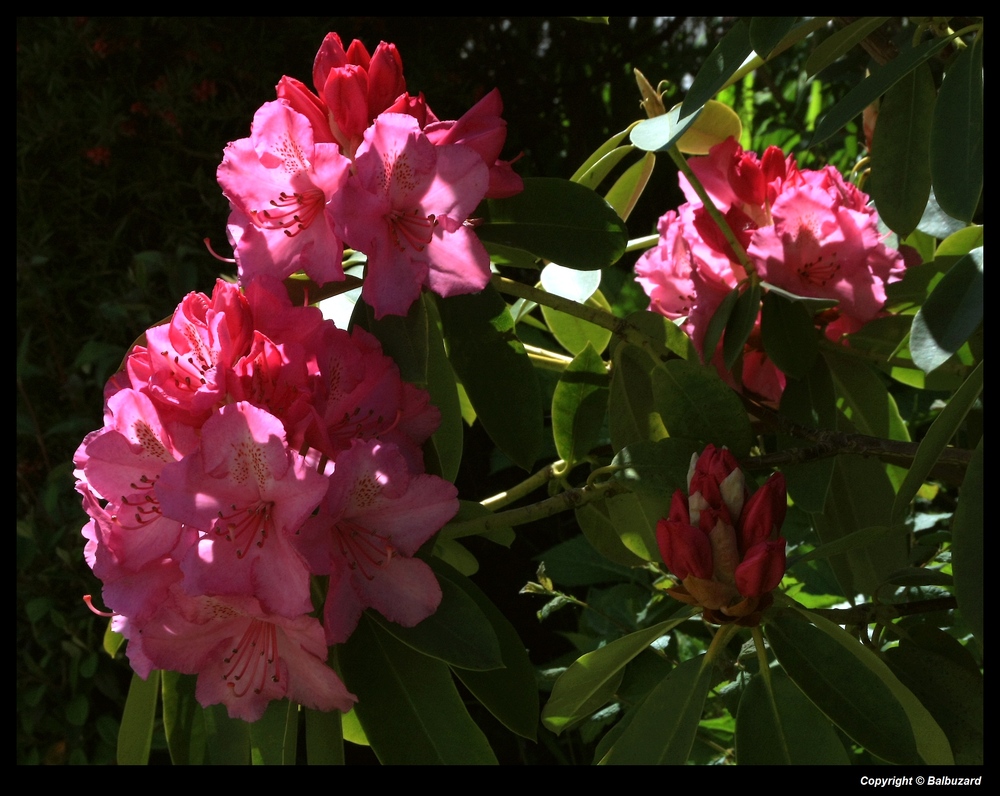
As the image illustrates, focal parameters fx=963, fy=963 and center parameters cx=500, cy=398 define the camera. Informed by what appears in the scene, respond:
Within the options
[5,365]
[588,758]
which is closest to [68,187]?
[5,365]

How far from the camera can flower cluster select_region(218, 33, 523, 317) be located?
0.65 metres

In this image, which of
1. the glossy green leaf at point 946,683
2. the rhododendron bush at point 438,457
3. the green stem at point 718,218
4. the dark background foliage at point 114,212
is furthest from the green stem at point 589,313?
the dark background foliage at point 114,212

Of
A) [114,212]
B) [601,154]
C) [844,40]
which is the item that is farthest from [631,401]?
[114,212]

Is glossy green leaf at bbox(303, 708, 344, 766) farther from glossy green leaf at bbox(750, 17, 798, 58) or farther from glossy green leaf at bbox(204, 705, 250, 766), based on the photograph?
glossy green leaf at bbox(750, 17, 798, 58)

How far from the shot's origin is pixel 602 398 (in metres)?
0.90

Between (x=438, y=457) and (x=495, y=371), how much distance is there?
3.2 inches

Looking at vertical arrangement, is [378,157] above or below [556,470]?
above

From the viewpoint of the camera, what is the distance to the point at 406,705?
665 millimetres

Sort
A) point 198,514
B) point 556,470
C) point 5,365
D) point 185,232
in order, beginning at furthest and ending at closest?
point 185,232, point 5,365, point 556,470, point 198,514

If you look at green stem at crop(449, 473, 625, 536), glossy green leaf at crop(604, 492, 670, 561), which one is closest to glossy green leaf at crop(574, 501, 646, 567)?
glossy green leaf at crop(604, 492, 670, 561)

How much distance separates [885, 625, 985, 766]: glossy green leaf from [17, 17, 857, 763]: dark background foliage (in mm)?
1205

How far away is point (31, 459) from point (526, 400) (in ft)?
5.97

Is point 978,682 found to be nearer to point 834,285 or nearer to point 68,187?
point 834,285

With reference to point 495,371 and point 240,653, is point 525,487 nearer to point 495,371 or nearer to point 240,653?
point 495,371
